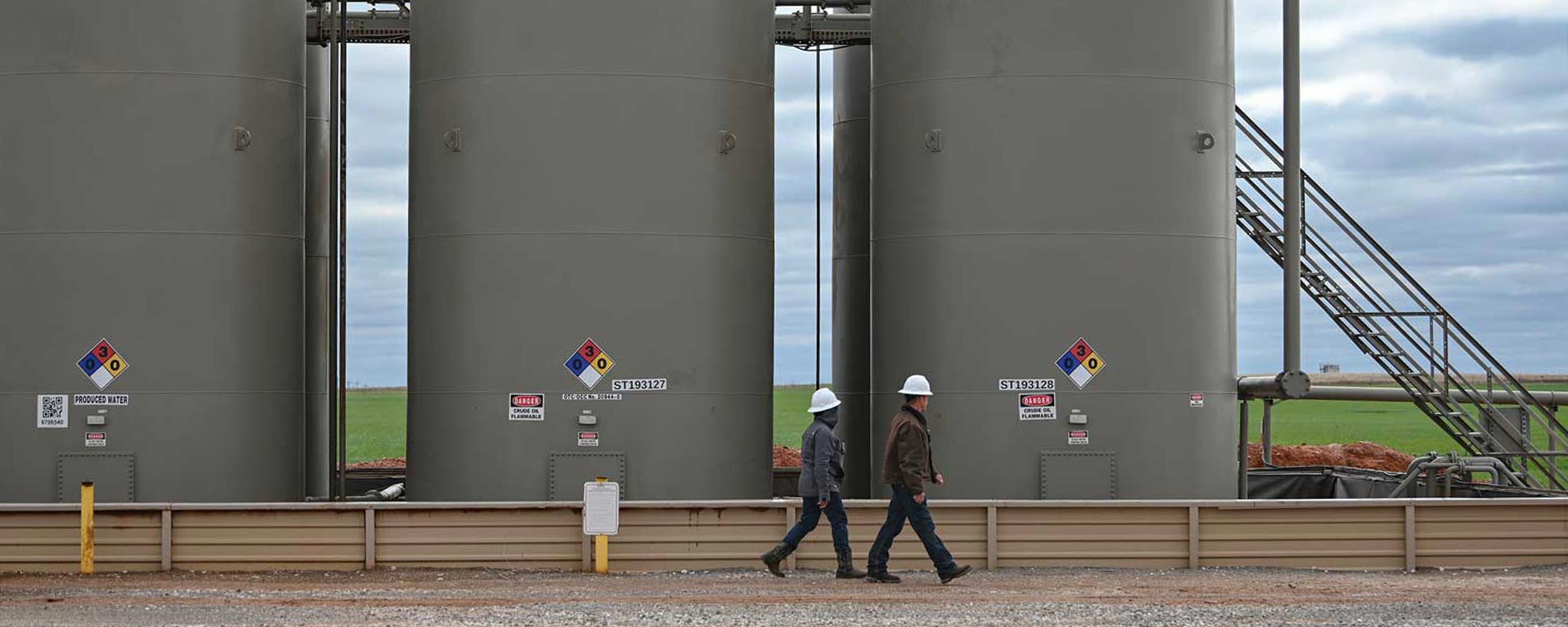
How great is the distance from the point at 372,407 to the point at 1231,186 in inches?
3721

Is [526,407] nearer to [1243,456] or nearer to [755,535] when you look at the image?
[755,535]

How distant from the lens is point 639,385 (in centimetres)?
1745

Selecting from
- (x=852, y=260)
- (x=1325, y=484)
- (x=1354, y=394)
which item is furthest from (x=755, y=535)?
(x=1325, y=484)

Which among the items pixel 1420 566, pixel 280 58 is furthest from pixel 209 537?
pixel 1420 566

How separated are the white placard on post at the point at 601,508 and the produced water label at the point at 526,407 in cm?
275

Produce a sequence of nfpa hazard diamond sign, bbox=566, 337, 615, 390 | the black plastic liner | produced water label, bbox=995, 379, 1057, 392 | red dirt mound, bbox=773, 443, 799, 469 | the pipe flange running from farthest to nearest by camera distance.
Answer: red dirt mound, bbox=773, 443, 799, 469 → the black plastic liner → the pipe flange → produced water label, bbox=995, 379, 1057, 392 → nfpa hazard diamond sign, bbox=566, 337, 615, 390

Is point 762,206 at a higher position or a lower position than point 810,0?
lower

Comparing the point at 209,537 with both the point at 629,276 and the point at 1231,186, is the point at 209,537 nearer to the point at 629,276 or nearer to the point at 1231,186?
the point at 629,276

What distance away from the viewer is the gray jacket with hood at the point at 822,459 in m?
13.9

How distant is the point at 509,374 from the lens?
17453 mm

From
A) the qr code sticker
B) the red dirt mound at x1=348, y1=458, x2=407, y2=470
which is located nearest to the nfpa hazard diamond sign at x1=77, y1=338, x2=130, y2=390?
the qr code sticker

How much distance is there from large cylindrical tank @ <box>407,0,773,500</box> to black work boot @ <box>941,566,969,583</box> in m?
4.31

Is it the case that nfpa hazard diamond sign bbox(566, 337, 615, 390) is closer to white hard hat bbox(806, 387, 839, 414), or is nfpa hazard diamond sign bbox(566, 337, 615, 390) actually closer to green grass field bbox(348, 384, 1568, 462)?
white hard hat bbox(806, 387, 839, 414)

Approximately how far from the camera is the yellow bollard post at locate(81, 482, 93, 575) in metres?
14.7
